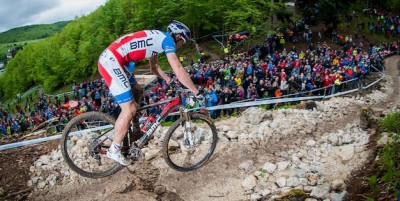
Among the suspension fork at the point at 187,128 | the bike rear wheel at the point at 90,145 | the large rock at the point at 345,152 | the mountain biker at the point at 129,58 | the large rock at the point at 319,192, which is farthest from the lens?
the large rock at the point at 345,152

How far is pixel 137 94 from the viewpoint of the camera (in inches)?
230

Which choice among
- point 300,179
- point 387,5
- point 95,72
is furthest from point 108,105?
point 387,5

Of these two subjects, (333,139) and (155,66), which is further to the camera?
(333,139)

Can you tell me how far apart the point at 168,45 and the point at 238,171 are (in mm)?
2946

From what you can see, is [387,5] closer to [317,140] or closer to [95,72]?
[95,72]

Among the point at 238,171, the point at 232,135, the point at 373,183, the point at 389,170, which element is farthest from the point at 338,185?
the point at 232,135

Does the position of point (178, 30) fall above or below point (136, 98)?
above

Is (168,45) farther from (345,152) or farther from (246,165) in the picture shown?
(345,152)

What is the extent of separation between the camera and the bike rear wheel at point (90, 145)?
18.4 feet

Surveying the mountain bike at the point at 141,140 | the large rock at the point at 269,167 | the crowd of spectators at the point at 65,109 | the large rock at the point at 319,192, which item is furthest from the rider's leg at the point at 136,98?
the crowd of spectators at the point at 65,109

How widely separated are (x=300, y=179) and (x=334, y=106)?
206 inches

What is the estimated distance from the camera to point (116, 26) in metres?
48.3

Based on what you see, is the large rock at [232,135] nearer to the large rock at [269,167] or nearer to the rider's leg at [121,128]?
the large rock at [269,167]

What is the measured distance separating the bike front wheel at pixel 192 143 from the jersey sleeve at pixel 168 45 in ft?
4.69
